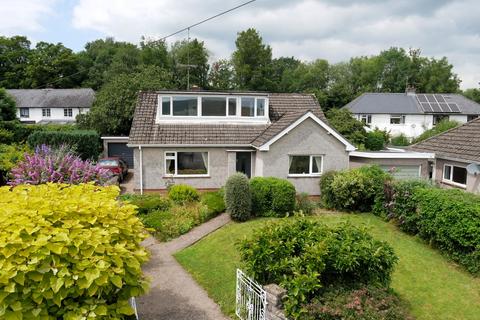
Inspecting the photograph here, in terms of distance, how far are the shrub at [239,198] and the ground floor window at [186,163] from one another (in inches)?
208

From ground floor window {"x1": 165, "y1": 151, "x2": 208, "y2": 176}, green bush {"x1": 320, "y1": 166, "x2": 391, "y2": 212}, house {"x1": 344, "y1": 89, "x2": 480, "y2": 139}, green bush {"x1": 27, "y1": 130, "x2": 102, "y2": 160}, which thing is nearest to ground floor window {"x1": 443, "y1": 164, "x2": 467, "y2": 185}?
green bush {"x1": 320, "y1": 166, "x2": 391, "y2": 212}

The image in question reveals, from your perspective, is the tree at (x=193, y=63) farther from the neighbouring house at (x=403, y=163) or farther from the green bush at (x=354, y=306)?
the green bush at (x=354, y=306)

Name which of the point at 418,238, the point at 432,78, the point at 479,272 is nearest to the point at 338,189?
the point at 418,238

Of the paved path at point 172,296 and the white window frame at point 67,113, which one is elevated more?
the white window frame at point 67,113

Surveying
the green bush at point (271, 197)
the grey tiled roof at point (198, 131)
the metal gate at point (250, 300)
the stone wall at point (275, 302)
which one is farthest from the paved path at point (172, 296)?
the grey tiled roof at point (198, 131)

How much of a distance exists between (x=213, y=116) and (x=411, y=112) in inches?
1341

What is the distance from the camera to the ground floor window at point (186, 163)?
20.4 metres

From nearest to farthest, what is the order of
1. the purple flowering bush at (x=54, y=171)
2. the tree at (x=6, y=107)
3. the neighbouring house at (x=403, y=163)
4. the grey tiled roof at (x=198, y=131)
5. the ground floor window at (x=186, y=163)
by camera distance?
the purple flowering bush at (x=54, y=171), the neighbouring house at (x=403, y=163), the grey tiled roof at (x=198, y=131), the ground floor window at (x=186, y=163), the tree at (x=6, y=107)

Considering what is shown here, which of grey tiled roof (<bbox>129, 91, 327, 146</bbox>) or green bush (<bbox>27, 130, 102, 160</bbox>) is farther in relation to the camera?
green bush (<bbox>27, 130, 102, 160</bbox>)

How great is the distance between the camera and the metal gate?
7477mm

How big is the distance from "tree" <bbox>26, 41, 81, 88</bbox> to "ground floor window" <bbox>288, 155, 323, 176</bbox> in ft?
208

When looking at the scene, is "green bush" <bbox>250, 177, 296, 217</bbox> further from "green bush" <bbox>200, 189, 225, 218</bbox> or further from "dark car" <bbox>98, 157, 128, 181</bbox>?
"dark car" <bbox>98, 157, 128, 181</bbox>

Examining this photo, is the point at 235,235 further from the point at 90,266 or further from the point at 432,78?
the point at 432,78

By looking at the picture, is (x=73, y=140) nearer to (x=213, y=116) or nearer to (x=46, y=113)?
(x=213, y=116)
